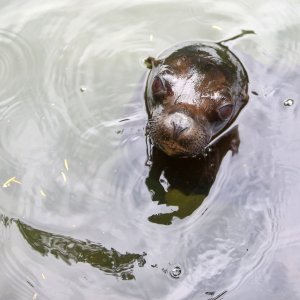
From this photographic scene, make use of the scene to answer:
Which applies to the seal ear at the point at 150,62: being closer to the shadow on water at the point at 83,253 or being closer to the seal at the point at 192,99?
the seal at the point at 192,99

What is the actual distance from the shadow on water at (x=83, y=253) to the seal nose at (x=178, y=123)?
1005 millimetres

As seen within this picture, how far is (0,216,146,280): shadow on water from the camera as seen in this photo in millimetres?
4387

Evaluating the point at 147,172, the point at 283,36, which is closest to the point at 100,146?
the point at 147,172

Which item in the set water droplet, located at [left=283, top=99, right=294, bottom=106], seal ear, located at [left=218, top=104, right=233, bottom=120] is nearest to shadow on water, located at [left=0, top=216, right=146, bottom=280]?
seal ear, located at [left=218, top=104, right=233, bottom=120]

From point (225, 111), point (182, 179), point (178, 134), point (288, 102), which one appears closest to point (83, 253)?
point (182, 179)

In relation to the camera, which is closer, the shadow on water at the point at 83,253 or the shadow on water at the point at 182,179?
the shadow on water at the point at 83,253

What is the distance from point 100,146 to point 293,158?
5.75 ft

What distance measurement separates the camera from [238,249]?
4.51 meters

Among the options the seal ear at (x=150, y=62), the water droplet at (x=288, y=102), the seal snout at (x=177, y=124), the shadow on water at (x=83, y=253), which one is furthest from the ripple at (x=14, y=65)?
the water droplet at (x=288, y=102)

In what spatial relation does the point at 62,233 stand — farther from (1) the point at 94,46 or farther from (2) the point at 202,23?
(2) the point at 202,23

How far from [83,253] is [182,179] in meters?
1.08

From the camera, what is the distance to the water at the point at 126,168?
4371 mm

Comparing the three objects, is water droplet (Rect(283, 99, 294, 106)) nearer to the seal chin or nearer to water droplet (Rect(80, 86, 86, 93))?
the seal chin

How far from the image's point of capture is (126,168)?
193 inches
